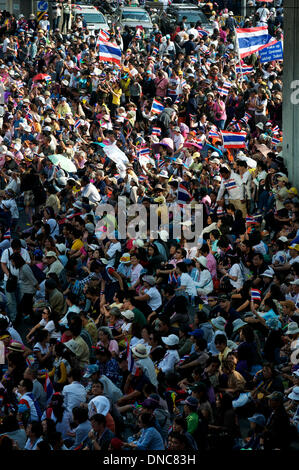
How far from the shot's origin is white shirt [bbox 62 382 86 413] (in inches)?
452

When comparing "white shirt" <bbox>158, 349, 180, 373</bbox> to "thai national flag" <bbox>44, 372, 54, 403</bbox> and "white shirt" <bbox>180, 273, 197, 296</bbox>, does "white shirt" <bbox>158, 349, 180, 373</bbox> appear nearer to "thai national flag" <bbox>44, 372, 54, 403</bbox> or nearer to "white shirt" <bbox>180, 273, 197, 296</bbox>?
"thai national flag" <bbox>44, 372, 54, 403</bbox>

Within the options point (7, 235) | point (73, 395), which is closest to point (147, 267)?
point (7, 235)

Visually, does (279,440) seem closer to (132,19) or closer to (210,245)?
(210,245)

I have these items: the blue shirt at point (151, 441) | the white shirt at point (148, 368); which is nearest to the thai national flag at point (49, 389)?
the white shirt at point (148, 368)

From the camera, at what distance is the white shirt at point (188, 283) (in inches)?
595

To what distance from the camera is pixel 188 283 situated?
49.6 feet

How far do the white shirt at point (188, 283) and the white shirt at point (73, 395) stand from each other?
3.88 meters

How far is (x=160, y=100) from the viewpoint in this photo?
26172 mm

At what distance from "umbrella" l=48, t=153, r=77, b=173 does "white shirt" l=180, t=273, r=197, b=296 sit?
21.3 feet

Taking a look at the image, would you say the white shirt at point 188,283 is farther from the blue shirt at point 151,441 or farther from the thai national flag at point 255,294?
the blue shirt at point 151,441

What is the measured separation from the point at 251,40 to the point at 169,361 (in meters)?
13.8

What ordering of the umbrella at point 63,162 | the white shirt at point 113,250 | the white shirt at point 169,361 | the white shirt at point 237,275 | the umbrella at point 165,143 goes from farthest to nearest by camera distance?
the umbrella at point 165,143 < the umbrella at point 63,162 < the white shirt at point 113,250 < the white shirt at point 237,275 < the white shirt at point 169,361
